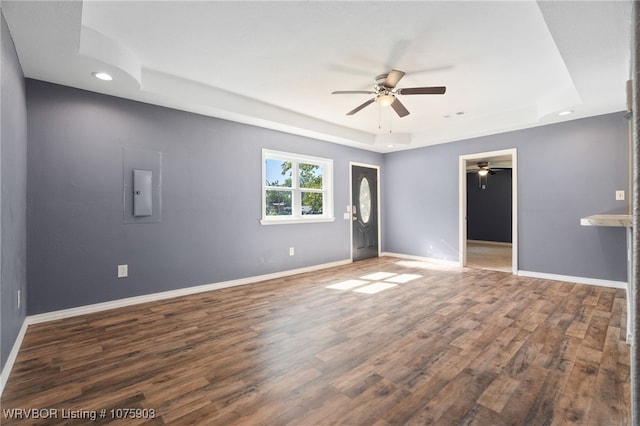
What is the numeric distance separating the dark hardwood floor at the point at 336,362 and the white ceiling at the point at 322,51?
7.94 feet

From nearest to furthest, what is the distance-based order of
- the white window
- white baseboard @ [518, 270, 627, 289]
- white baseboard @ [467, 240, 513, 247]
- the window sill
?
white baseboard @ [518, 270, 627, 289], the window sill, the white window, white baseboard @ [467, 240, 513, 247]

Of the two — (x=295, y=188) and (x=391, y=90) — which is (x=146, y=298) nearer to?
(x=295, y=188)

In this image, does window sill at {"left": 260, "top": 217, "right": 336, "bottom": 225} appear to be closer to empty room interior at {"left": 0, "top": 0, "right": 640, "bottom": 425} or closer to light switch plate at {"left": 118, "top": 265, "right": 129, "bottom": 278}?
empty room interior at {"left": 0, "top": 0, "right": 640, "bottom": 425}

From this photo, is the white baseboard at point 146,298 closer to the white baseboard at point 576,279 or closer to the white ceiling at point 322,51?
the white ceiling at point 322,51

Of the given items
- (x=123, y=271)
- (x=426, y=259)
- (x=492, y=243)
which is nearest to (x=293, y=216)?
(x=123, y=271)

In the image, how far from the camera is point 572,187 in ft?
14.8

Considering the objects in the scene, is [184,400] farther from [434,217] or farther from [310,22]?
[434,217]

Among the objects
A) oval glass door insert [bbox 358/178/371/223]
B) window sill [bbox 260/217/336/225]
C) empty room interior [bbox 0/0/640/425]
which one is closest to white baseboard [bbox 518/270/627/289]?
empty room interior [bbox 0/0/640/425]

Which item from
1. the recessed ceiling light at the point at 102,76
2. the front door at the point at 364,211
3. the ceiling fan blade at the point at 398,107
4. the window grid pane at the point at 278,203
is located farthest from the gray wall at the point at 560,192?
the recessed ceiling light at the point at 102,76

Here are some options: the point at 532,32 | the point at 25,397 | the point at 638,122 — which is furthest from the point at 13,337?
the point at 532,32

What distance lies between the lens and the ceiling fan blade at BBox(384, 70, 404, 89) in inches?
119

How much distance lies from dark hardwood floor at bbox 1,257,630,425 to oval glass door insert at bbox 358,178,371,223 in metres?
3.02

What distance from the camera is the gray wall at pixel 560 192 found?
4199 millimetres

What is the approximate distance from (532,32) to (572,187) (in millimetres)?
3068
